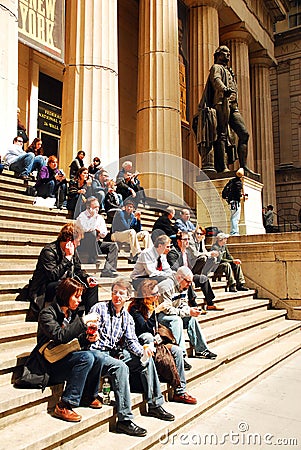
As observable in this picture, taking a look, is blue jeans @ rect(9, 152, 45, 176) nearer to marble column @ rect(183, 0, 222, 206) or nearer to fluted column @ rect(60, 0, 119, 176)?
fluted column @ rect(60, 0, 119, 176)

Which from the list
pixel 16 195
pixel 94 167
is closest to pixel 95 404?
pixel 16 195

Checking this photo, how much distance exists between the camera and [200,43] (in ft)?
Answer: 57.8

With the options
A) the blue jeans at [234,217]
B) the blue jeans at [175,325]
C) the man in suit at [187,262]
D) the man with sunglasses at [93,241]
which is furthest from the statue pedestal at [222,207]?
the blue jeans at [175,325]

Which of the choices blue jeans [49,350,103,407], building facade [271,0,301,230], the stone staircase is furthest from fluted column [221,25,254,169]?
blue jeans [49,350,103,407]

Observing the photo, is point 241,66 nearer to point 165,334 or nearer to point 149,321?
point 165,334

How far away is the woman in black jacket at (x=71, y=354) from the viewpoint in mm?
3305

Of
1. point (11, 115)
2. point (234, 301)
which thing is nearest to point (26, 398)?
point (234, 301)

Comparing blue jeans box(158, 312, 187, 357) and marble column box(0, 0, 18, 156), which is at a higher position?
marble column box(0, 0, 18, 156)

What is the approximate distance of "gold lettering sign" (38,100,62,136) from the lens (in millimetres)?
16469

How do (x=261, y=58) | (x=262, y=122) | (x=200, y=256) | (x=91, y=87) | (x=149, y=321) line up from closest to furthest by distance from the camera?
(x=149, y=321), (x=200, y=256), (x=91, y=87), (x=262, y=122), (x=261, y=58)

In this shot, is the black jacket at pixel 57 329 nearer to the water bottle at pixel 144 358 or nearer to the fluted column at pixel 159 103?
the water bottle at pixel 144 358

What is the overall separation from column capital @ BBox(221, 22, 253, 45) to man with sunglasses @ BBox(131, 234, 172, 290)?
61.3 ft

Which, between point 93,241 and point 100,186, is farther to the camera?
point 100,186

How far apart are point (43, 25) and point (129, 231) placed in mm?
5831
